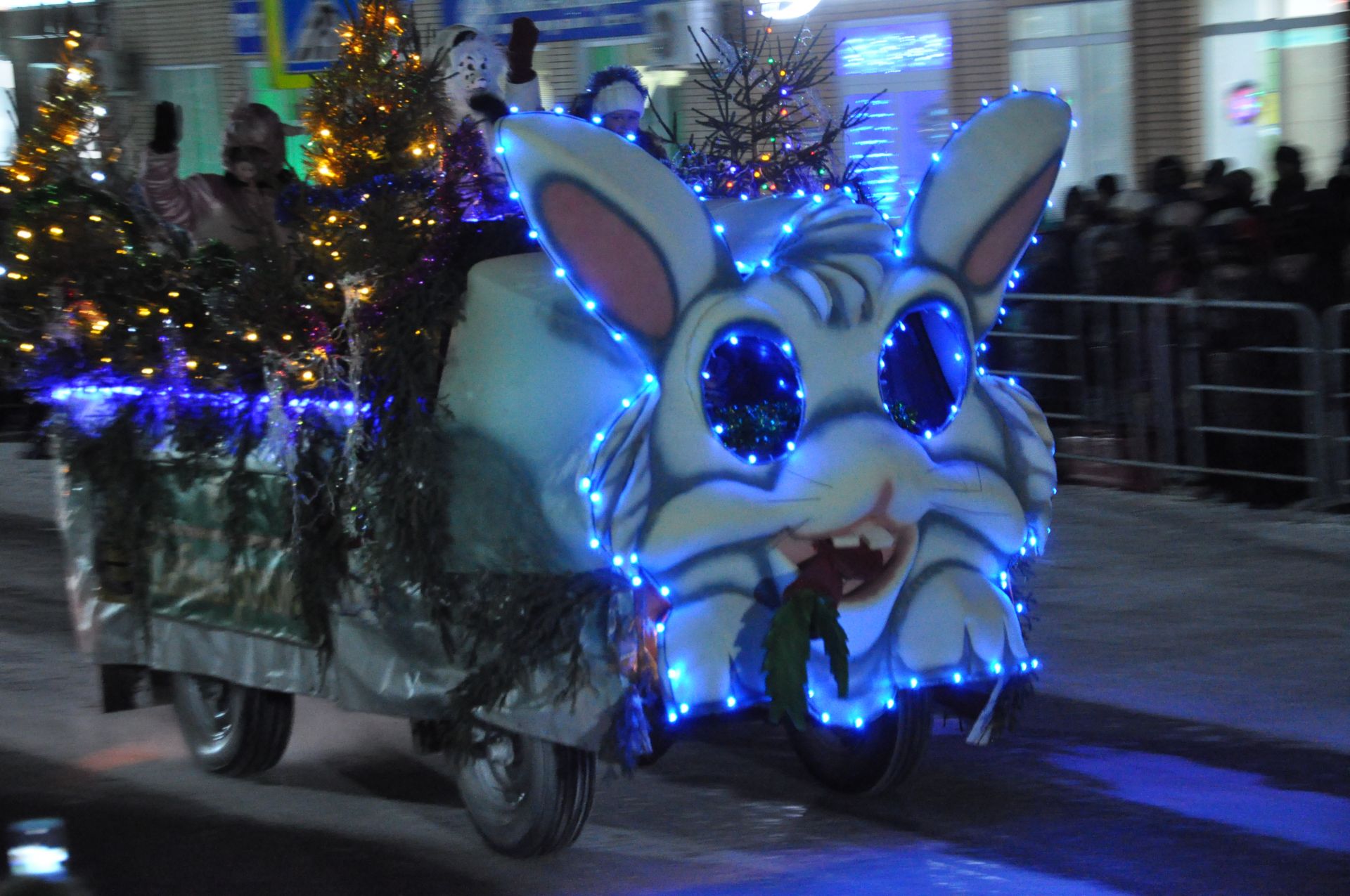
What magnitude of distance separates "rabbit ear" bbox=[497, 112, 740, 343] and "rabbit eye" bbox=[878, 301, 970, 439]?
28.7 inches

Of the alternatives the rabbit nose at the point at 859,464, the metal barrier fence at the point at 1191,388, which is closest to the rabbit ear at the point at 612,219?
the rabbit nose at the point at 859,464

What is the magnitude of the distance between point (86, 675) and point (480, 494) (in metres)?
4.04

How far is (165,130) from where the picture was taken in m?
6.97

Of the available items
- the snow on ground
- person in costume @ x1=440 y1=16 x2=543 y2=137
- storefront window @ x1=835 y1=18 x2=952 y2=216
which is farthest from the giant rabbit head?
storefront window @ x1=835 y1=18 x2=952 y2=216

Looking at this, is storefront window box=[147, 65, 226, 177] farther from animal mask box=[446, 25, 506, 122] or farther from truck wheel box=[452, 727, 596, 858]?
truck wheel box=[452, 727, 596, 858]

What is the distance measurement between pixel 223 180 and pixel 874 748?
329cm

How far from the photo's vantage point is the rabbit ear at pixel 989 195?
510 centimetres

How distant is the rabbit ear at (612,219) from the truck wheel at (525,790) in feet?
4.21

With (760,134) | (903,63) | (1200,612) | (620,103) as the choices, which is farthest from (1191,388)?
(903,63)

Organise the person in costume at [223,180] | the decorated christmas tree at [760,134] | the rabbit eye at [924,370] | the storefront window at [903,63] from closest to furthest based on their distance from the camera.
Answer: the rabbit eye at [924,370] → the decorated christmas tree at [760,134] → the person in costume at [223,180] → the storefront window at [903,63]

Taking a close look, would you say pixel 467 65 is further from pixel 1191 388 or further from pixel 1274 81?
pixel 1274 81

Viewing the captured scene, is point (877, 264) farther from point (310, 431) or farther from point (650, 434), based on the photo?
point (310, 431)

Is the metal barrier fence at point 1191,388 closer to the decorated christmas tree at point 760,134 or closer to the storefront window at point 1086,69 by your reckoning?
the storefront window at point 1086,69

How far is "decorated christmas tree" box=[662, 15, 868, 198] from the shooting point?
5.92m
